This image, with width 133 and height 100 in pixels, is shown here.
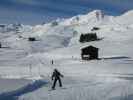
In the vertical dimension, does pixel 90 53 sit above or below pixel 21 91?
above

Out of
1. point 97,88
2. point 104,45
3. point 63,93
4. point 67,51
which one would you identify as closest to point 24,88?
point 63,93

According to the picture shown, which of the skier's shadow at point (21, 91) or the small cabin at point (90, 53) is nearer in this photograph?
the skier's shadow at point (21, 91)

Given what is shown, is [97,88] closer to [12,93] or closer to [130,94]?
[130,94]

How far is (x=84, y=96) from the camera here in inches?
818

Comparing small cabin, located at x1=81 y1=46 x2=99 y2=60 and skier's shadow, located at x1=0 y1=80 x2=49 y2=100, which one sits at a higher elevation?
small cabin, located at x1=81 y1=46 x2=99 y2=60

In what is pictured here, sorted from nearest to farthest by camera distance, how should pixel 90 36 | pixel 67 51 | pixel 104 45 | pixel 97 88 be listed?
pixel 97 88, pixel 67 51, pixel 104 45, pixel 90 36

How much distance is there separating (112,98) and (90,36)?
4174 inches

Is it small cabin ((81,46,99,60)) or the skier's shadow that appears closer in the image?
the skier's shadow

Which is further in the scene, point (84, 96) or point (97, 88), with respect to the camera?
point (97, 88)

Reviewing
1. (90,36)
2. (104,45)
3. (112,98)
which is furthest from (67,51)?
(112,98)

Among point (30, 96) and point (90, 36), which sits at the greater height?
point (90, 36)

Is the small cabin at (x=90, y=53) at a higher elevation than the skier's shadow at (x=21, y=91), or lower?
higher

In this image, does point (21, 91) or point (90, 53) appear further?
point (90, 53)

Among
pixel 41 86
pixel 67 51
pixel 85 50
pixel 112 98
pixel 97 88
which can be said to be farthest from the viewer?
pixel 67 51
